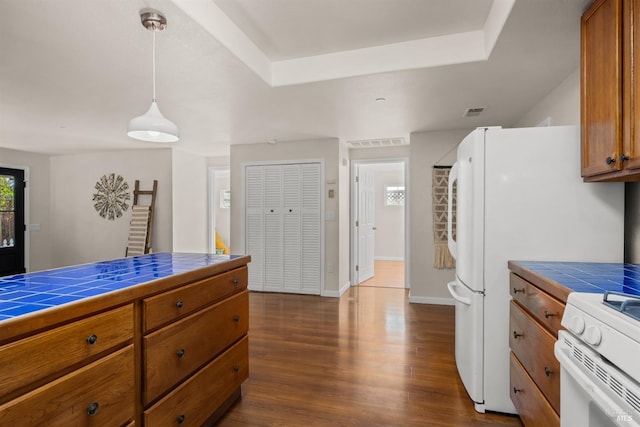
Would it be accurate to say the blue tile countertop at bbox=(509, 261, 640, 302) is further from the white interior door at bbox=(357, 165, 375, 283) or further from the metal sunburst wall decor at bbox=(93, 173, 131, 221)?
the metal sunburst wall decor at bbox=(93, 173, 131, 221)

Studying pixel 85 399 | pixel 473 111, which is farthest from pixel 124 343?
pixel 473 111

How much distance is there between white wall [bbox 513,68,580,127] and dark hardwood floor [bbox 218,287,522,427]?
2123mm

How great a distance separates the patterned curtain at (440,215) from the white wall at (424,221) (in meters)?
0.06

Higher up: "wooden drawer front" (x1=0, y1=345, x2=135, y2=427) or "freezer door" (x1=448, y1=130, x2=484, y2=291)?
"freezer door" (x1=448, y1=130, x2=484, y2=291)

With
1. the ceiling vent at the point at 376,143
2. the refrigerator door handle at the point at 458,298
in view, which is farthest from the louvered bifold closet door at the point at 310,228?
the refrigerator door handle at the point at 458,298

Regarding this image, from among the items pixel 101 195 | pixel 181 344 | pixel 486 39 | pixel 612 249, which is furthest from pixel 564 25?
pixel 101 195

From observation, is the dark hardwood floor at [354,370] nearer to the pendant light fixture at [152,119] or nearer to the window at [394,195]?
the pendant light fixture at [152,119]

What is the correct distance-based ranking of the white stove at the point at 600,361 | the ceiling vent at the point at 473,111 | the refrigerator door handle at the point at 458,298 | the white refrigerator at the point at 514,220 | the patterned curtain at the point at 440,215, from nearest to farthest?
the white stove at the point at 600,361 < the white refrigerator at the point at 514,220 < the refrigerator door handle at the point at 458,298 < the ceiling vent at the point at 473,111 < the patterned curtain at the point at 440,215

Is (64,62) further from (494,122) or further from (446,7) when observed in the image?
(494,122)

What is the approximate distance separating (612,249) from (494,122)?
250 cm

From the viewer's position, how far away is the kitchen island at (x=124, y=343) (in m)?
0.94

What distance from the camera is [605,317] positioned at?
0.89 meters

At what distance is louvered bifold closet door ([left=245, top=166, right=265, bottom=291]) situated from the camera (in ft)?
16.6

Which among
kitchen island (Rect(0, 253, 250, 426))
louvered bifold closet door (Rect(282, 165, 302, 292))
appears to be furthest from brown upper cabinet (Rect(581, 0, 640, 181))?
louvered bifold closet door (Rect(282, 165, 302, 292))
